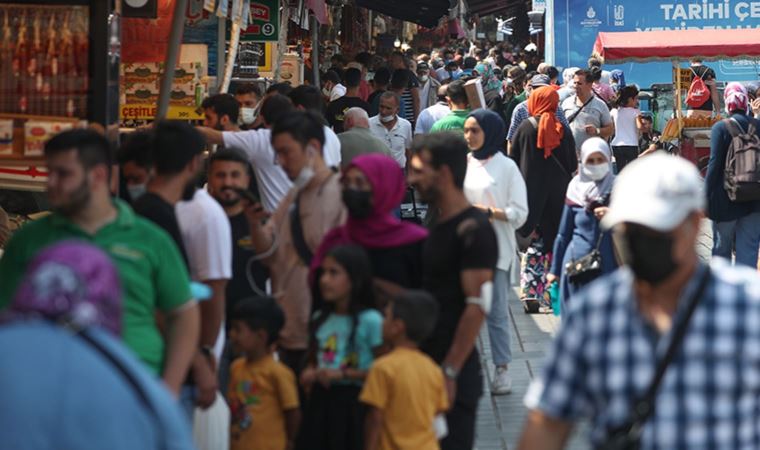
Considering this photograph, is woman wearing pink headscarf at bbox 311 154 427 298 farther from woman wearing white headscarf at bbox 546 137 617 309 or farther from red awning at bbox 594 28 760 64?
red awning at bbox 594 28 760 64

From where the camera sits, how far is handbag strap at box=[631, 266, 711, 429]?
3.69m

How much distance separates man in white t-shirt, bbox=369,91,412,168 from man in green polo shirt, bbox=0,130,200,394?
8.04 meters

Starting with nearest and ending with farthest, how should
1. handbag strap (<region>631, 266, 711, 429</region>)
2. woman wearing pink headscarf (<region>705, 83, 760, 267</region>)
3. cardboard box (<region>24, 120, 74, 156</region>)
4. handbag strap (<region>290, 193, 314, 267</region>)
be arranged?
handbag strap (<region>631, 266, 711, 429</region>)
handbag strap (<region>290, 193, 314, 267</region>)
cardboard box (<region>24, 120, 74, 156</region>)
woman wearing pink headscarf (<region>705, 83, 760, 267</region>)

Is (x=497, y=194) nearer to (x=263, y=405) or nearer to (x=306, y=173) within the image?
(x=306, y=173)

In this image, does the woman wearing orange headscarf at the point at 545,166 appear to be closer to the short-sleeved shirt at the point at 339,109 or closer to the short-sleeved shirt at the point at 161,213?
the short-sleeved shirt at the point at 339,109

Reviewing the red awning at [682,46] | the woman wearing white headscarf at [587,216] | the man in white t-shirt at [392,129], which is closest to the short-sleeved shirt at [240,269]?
the woman wearing white headscarf at [587,216]

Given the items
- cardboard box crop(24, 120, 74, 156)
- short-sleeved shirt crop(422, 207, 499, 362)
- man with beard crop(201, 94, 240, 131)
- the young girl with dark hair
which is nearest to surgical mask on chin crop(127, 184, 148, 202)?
cardboard box crop(24, 120, 74, 156)

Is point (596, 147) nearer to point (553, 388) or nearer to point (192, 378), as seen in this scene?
point (192, 378)

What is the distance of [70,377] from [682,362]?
58.1 inches

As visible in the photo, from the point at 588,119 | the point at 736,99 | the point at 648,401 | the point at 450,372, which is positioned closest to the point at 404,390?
the point at 450,372

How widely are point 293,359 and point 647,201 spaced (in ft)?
10.1

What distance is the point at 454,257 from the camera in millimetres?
5926

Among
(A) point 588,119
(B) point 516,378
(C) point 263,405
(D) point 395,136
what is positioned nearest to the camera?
(C) point 263,405

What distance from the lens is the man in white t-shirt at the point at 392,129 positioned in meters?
12.9
